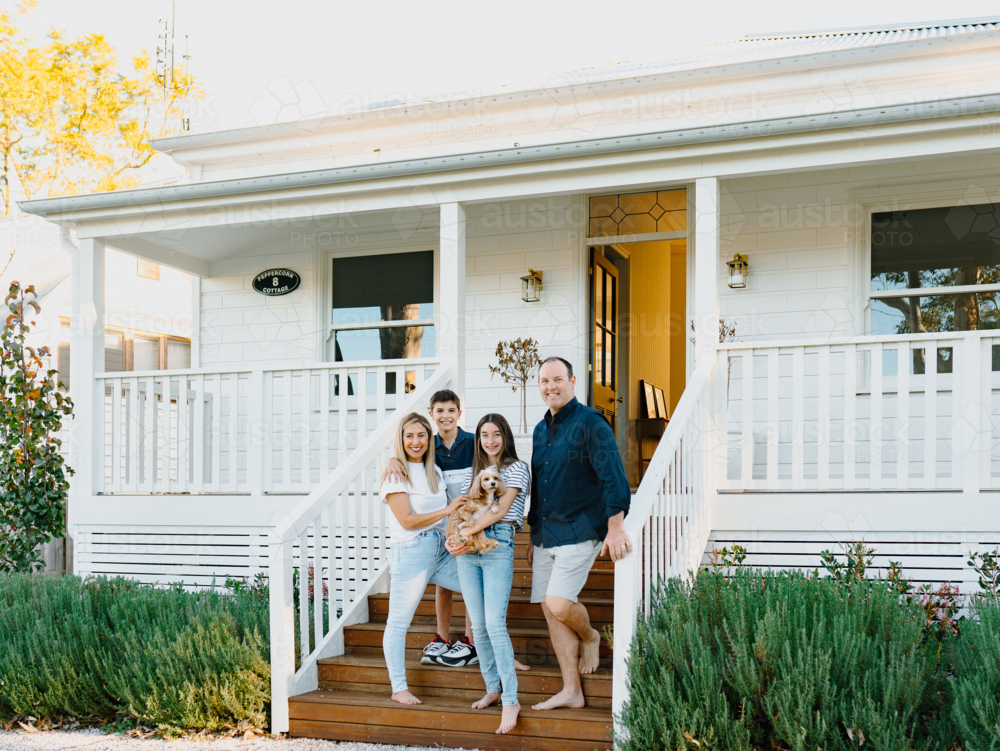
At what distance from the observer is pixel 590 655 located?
4.59 m

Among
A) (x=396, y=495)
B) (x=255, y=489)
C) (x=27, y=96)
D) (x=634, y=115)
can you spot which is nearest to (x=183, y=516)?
(x=255, y=489)

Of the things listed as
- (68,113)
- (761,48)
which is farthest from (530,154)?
(68,113)

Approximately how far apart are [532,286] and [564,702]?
443 cm

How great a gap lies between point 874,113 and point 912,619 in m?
3.02

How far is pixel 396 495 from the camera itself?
4738 mm

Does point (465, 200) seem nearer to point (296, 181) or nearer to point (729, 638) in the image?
point (296, 181)

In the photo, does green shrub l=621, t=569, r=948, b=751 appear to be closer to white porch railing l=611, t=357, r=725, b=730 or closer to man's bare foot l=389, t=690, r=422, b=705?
white porch railing l=611, t=357, r=725, b=730

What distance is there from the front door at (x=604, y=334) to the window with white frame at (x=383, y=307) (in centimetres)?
151

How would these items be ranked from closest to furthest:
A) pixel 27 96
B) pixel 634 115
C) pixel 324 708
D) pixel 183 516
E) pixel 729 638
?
1. pixel 729 638
2. pixel 324 708
3. pixel 183 516
4. pixel 634 115
5. pixel 27 96

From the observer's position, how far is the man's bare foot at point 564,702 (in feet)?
14.3

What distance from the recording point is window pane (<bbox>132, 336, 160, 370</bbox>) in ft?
41.2

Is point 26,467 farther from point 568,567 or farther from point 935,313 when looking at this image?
point 935,313

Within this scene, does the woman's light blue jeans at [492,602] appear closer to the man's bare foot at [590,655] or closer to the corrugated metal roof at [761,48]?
the man's bare foot at [590,655]

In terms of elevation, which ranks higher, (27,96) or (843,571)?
(27,96)
